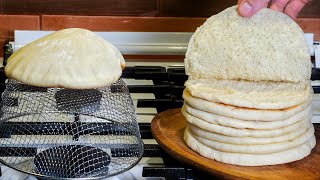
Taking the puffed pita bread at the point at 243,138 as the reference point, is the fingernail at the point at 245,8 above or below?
Answer: above

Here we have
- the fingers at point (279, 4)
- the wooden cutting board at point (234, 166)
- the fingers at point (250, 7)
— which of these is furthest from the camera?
the fingers at point (279, 4)

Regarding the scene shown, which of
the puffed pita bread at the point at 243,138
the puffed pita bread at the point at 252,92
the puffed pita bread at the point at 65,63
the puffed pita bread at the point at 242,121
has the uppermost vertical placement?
the puffed pita bread at the point at 65,63

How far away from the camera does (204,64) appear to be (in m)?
A: 1.04

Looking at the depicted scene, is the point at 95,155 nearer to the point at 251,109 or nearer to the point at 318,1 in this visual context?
the point at 251,109

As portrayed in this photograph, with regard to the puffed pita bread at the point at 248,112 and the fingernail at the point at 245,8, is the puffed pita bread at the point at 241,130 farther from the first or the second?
the fingernail at the point at 245,8

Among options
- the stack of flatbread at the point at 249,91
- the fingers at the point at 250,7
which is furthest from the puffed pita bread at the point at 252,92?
the fingers at the point at 250,7

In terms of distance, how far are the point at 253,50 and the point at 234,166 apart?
0.75 ft

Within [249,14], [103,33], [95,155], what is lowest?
[95,155]

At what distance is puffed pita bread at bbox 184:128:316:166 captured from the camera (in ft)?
2.97

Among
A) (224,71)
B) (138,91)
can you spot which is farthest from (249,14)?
(138,91)

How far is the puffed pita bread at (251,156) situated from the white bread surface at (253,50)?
14cm

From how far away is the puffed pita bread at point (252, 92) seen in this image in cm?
91

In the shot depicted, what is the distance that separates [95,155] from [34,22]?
0.60 m

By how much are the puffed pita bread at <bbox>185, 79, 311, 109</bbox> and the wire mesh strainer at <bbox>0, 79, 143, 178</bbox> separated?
139 millimetres
